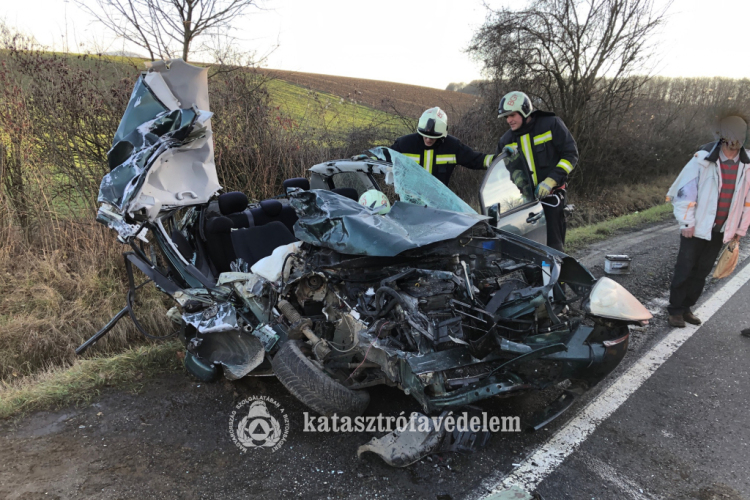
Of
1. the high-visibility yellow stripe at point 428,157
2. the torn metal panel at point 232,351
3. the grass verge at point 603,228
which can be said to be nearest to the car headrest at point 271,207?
the torn metal panel at point 232,351

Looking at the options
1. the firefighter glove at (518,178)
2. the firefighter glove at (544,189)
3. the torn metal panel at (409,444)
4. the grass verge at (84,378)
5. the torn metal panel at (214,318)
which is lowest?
the grass verge at (84,378)

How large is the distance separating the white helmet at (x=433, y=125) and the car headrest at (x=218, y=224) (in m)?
2.17

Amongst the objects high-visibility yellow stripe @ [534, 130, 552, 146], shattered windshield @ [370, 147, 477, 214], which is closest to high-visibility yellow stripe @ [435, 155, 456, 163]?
high-visibility yellow stripe @ [534, 130, 552, 146]

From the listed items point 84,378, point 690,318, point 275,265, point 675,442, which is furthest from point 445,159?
point 84,378

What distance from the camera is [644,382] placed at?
10.2 feet

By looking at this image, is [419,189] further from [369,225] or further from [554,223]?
[554,223]

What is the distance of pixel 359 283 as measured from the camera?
2.74 meters

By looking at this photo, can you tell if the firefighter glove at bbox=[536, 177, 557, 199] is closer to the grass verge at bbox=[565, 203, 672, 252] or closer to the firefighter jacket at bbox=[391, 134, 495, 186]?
the firefighter jacket at bbox=[391, 134, 495, 186]

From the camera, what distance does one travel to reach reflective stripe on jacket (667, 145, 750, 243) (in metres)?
3.86

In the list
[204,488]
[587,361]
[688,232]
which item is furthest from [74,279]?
[688,232]

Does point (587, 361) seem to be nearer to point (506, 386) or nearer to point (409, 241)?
point (506, 386)

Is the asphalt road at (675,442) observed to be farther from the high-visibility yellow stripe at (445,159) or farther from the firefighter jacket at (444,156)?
the high-visibility yellow stripe at (445,159)

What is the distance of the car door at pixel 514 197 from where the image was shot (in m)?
3.54

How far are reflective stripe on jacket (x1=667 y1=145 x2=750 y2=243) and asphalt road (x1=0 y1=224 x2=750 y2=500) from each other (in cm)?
129
